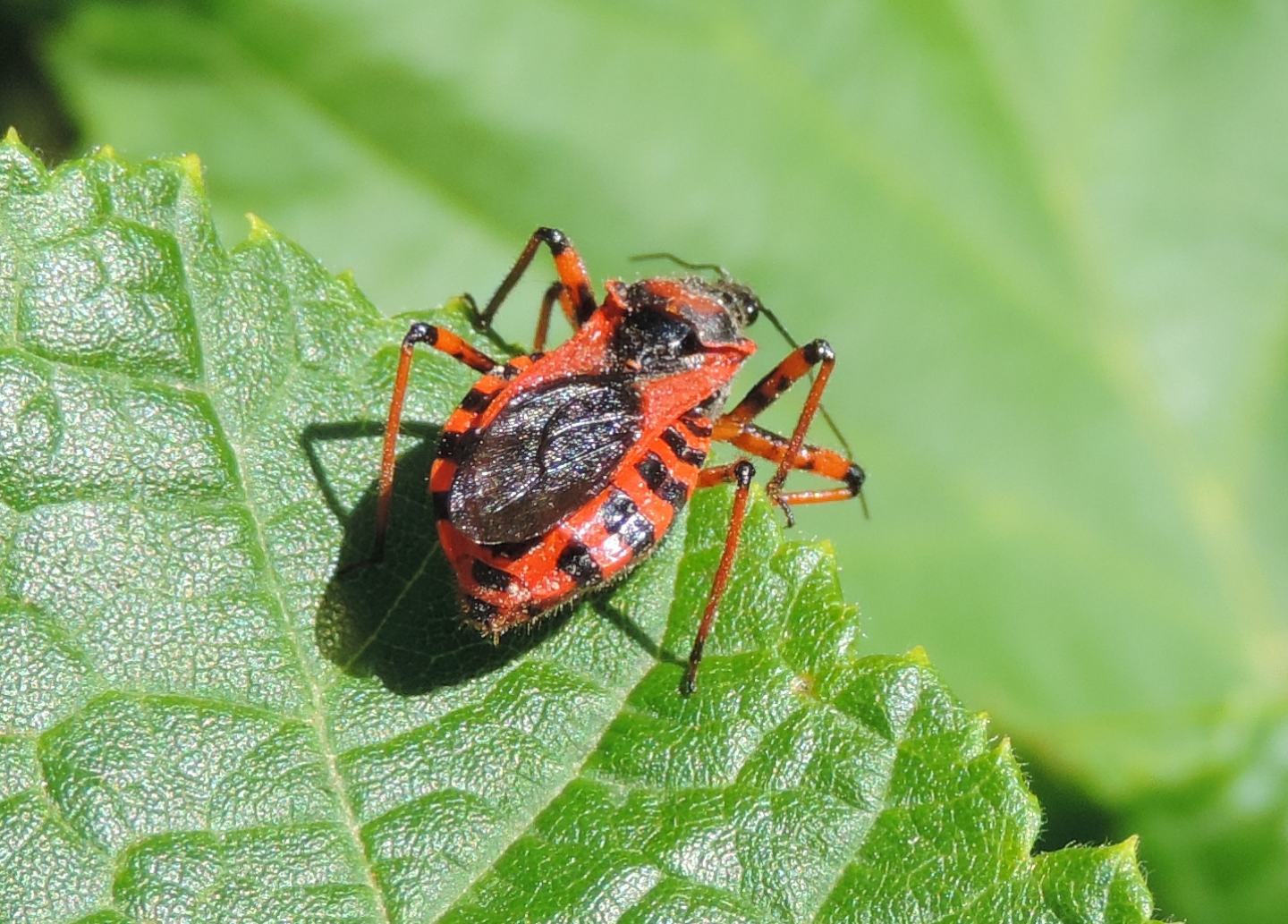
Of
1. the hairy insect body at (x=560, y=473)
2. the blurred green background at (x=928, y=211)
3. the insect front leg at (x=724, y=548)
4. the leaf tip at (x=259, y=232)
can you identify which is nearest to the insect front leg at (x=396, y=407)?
the hairy insect body at (x=560, y=473)

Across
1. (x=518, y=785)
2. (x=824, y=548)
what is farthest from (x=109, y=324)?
(x=824, y=548)

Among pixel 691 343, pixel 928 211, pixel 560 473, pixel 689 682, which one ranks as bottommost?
pixel 689 682

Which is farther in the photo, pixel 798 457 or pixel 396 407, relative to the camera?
pixel 798 457

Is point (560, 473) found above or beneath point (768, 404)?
beneath

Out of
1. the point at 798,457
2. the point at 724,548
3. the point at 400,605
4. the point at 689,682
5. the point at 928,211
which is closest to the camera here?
the point at 689,682

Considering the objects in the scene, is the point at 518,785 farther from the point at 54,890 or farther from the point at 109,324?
the point at 109,324

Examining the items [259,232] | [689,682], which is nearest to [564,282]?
[259,232]

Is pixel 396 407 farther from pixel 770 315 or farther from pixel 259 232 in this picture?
pixel 770 315
